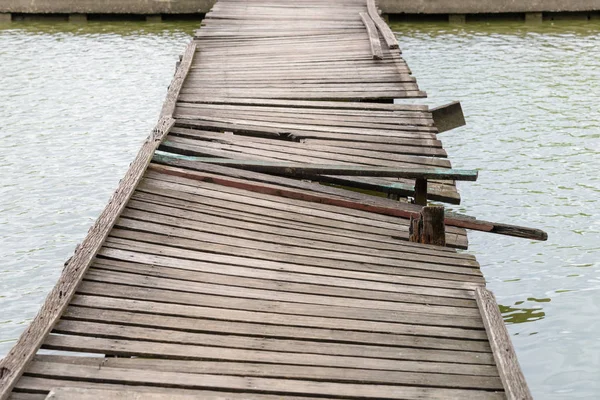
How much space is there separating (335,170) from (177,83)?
3297 mm

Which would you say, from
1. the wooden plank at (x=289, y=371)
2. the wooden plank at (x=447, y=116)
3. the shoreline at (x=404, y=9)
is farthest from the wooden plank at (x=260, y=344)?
Answer: the shoreline at (x=404, y=9)

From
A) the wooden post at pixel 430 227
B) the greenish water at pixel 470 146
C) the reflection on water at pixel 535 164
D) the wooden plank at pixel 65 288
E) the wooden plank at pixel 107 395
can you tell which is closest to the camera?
the wooden plank at pixel 107 395

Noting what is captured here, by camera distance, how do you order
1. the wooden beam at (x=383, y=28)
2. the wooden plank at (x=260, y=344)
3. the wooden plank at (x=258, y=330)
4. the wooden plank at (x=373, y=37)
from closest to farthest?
the wooden plank at (x=260, y=344) < the wooden plank at (x=258, y=330) < the wooden plank at (x=373, y=37) < the wooden beam at (x=383, y=28)

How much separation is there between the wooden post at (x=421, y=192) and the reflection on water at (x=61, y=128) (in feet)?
9.54

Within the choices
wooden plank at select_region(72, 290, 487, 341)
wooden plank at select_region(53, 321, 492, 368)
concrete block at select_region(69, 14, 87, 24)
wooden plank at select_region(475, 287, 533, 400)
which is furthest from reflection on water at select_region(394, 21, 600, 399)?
concrete block at select_region(69, 14, 87, 24)

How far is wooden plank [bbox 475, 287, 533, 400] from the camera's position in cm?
408

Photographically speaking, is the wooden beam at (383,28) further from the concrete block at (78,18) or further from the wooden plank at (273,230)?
the concrete block at (78,18)

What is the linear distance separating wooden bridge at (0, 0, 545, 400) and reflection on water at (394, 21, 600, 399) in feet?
2.55

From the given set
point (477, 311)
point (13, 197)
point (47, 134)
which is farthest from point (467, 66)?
point (477, 311)

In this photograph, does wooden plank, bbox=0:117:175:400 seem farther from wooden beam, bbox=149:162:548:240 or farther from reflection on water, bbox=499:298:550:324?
reflection on water, bbox=499:298:550:324

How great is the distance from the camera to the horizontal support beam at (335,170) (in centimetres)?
678

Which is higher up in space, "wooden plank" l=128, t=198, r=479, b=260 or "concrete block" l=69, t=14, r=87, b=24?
"concrete block" l=69, t=14, r=87, b=24

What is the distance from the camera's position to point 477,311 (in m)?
4.94

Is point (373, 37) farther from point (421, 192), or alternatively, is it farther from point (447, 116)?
point (421, 192)
